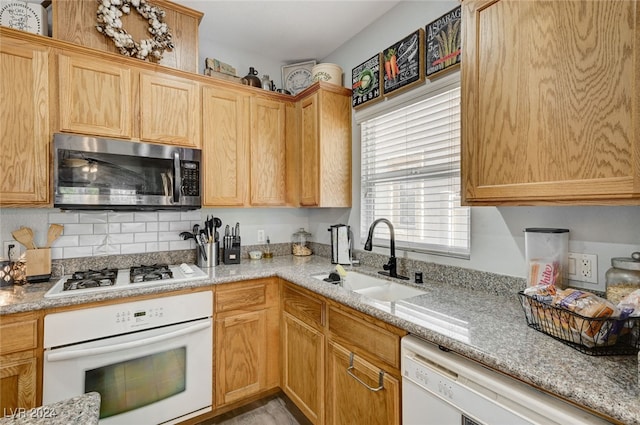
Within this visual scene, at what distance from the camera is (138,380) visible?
1.72 metres

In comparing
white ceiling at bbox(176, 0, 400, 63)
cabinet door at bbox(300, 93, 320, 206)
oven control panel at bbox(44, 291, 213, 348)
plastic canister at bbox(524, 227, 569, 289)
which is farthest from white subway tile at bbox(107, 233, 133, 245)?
plastic canister at bbox(524, 227, 569, 289)

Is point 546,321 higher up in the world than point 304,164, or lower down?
lower down

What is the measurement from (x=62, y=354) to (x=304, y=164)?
6.18 ft

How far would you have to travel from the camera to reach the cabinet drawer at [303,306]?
69.5 inches

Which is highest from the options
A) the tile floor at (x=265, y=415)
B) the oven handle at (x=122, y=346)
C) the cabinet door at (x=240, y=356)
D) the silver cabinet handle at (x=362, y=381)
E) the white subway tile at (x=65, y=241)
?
the white subway tile at (x=65, y=241)

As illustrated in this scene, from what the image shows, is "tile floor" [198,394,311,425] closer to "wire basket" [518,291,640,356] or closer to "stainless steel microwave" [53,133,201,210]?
"stainless steel microwave" [53,133,201,210]

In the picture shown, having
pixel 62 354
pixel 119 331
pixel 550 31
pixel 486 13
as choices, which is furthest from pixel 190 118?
pixel 550 31

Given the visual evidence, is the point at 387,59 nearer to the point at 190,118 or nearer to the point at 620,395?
the point at 190,118

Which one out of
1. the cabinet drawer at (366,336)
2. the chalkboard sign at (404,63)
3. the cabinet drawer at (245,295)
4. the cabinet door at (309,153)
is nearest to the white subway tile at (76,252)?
the cabinet drawer at (245,295)

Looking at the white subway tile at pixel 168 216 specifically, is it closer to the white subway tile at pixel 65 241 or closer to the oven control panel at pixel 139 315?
the white subway tile at pixel 65 241

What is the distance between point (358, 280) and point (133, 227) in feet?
5.51

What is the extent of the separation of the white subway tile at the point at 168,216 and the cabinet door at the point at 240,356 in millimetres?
920

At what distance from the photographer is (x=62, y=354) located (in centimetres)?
152

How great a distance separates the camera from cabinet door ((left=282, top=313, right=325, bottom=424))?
176cm
